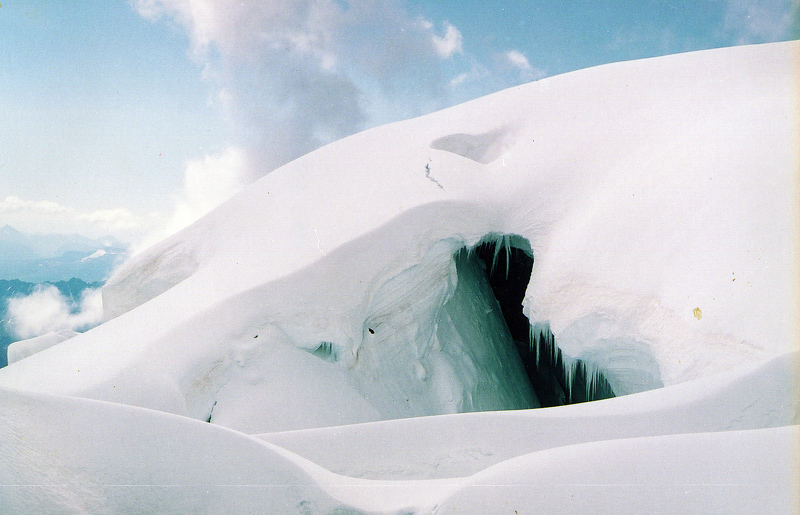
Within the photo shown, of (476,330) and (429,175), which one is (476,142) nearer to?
(429,175)

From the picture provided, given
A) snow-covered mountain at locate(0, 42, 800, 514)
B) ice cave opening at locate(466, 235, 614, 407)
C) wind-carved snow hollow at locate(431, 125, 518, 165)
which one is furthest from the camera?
ice cave opening at locate(466, 235, 614, 407)

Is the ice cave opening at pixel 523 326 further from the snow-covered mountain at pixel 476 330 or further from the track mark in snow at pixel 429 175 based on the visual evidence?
the track mark in snow at pixel 429 175

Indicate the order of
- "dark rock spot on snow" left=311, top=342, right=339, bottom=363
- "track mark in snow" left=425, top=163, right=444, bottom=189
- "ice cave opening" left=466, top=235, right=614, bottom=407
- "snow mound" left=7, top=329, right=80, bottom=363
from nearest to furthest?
"dark rock spot on snow" left=311, top=342, right=339, bottom=363 < "track mark in snow" left=425, top=163, right=444, bottom=189 < "snow mound" left=7, top=329, right=80, bottom=363 < "ice cave opening" left=466, top=235, right=614, bottom=407

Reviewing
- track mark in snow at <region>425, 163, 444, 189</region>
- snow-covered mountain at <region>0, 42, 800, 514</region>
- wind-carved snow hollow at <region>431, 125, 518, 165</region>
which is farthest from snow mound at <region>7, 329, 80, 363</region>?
wind-carved snow hollow at <region>431, 125, 518, 165</region>

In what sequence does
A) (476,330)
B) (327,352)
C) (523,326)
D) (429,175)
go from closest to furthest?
(327,352) → (429,175) → (476,330) → (523,326)

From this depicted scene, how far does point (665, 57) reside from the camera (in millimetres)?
4797

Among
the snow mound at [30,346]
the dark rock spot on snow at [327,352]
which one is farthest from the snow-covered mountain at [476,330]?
the snow mound at [30,346]

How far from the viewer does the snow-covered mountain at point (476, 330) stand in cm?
159

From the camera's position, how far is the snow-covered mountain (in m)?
1.59

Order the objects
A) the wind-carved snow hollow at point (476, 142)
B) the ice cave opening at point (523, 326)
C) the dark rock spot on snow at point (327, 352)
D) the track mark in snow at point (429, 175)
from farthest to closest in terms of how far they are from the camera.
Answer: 1. the ice cave opening at point (523, 326)
2. the wind-carved snow hollow at point (476, 142)
3. the track mark in snow at point (429, 175)
4. the dark rock spot on snow at point (327, 352)

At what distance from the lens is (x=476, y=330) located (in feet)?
15.4

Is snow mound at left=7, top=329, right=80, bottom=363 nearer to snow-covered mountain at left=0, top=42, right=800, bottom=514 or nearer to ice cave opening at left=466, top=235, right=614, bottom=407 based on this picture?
snow-covered mountain at left=0, top=42, right=800, bottom=514

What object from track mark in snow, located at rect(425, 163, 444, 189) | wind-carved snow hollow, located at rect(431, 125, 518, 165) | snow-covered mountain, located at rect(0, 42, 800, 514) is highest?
wind-carved snow hollow, located at rect(431, 125, 518, 165)

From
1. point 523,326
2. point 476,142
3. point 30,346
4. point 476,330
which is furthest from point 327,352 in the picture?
point 30,346
